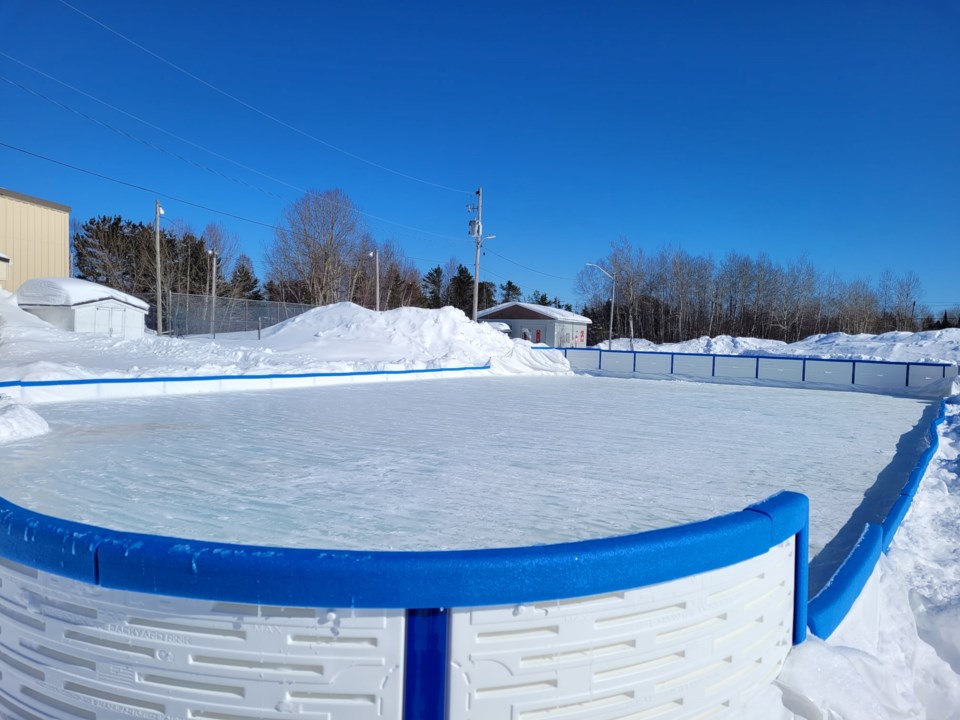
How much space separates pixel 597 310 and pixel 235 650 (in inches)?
2534

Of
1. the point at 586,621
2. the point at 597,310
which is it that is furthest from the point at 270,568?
the point at 597,310

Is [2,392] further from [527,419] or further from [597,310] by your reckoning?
[597,310]

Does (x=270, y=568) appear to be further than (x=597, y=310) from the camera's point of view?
No

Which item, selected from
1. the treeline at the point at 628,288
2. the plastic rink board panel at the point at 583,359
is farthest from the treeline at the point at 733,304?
the plastic rink board panel at the point at 583,359

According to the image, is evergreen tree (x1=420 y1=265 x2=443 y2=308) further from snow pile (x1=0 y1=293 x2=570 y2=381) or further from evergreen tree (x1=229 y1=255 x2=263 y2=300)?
snow pile (x1=0 y1=293 x2=570 y2=381)

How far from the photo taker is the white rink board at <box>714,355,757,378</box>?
21709 millimetres

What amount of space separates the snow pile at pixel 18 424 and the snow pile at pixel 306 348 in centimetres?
606

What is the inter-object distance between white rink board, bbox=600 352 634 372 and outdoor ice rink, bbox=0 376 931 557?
12.3 metres

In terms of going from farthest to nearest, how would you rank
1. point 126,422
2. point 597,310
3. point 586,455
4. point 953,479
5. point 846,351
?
point 597,310 < point 846,351 < point 126,422 < point 586,455 < point 953,479

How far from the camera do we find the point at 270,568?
159 cm

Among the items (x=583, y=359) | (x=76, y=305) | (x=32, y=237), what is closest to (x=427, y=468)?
(x=583, y=359)

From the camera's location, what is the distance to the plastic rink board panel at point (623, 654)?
63.8 inches

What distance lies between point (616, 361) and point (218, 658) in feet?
77.2

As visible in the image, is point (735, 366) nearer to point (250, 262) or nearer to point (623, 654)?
point (623, 654)
